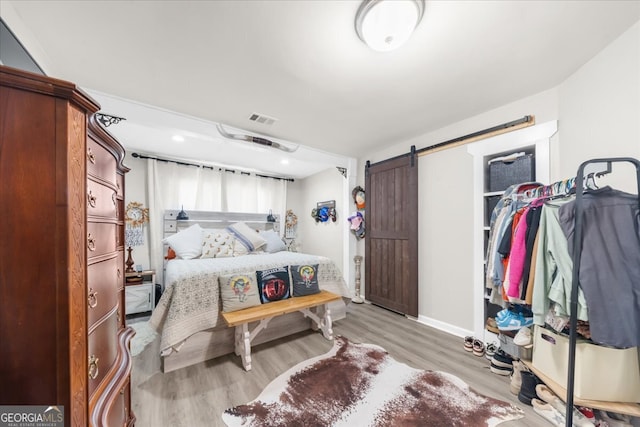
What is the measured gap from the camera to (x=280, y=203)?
5055 millimetres

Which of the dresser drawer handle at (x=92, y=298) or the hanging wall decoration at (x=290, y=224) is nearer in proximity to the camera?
the dresser drawer handle at (x=92, y=298)

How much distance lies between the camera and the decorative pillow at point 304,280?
2576mm

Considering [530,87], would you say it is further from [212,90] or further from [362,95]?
[212,90]

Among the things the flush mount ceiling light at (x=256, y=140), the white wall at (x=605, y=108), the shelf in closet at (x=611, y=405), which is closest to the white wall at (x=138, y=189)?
the flush mount ceiling light at (x=256, y=140)

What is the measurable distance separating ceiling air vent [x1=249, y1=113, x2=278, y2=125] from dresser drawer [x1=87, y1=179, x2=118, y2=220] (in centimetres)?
174

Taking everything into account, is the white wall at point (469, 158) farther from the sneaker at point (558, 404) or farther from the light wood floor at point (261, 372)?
the sneaker at point (558, 404)

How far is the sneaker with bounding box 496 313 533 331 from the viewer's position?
179cm

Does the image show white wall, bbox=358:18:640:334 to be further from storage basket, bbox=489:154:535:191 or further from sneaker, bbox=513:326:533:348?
sneaker, bbox=513:326:533:348

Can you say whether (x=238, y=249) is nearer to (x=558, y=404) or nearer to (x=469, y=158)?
(x=469, y=158)

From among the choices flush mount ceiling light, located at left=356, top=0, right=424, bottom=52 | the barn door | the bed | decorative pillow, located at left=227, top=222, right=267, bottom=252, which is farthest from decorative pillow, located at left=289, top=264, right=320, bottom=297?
flush mount ceiling light, located at left=356, top=0, right=424, bottom=52

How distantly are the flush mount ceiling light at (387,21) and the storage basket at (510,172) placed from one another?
169 centimetres

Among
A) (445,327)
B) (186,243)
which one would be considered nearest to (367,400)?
(445,327)

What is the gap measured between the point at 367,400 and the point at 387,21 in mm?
2370

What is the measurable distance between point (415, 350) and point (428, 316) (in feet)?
2.50
